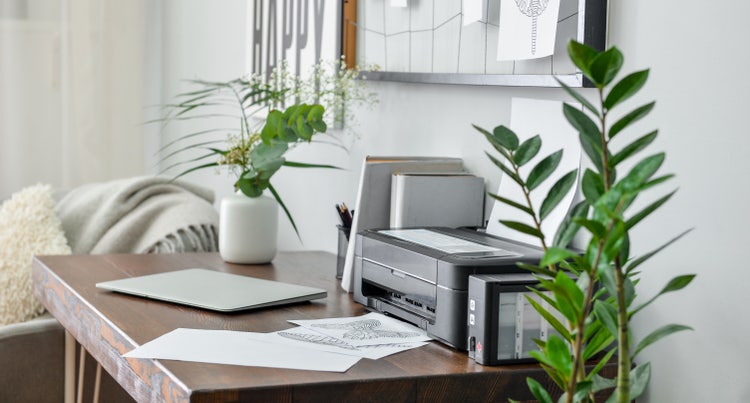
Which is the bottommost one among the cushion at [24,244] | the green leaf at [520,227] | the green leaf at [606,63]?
the cushion at [24,244]

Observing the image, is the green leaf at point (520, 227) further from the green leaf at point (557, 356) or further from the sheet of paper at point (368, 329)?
the sheet of paper at point (368, 329)

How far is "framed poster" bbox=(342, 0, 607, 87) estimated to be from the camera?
135cm

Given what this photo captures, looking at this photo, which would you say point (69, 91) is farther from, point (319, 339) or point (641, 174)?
point (641, 174)

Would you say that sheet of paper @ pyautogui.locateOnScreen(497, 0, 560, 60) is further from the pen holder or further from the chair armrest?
the chair armrest

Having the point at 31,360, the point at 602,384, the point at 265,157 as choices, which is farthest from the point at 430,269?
the point at 31,360

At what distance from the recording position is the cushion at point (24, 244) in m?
2.20

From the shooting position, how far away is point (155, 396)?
1.12m

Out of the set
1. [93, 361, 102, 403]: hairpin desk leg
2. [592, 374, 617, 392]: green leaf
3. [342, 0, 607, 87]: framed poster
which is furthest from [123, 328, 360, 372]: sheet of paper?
[93, 361, 102, 403]: hairpin desk leg

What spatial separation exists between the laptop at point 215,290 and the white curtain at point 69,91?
1834 mm

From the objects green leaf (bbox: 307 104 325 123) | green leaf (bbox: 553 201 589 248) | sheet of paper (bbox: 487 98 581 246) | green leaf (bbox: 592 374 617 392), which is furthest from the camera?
green leaf (bbox: 307 104 325 123)

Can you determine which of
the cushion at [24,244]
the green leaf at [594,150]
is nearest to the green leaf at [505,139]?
the green leaf at [594,150]

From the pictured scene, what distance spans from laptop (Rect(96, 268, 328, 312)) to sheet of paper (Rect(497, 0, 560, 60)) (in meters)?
0.49

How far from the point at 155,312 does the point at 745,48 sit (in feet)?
2.93

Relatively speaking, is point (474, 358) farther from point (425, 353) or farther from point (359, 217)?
point (359, 217)
